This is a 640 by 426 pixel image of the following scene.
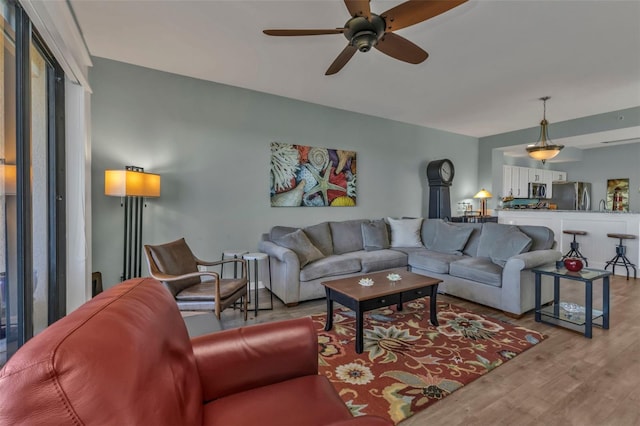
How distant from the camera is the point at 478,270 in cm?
341

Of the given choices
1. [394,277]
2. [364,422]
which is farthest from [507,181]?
[364,422]

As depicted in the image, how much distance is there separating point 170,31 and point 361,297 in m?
2.85

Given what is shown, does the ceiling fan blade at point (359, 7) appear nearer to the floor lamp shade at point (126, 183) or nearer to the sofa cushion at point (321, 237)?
the floor lamp shade at point (126, 183)

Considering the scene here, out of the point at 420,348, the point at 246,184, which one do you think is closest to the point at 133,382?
the point at 420,348

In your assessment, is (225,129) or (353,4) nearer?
(353,4)

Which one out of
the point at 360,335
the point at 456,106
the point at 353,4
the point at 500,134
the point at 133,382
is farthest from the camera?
the point at 500,134

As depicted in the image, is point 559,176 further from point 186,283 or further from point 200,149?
point 186,283

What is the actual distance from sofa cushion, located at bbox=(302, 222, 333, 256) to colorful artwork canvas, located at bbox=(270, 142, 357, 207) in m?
0.46

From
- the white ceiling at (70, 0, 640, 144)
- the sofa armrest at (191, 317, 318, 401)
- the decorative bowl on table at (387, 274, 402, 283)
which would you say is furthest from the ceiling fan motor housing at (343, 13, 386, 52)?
the decorative bowl on table at (387, 274, 402, 283)

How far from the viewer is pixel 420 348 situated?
97.0 inches

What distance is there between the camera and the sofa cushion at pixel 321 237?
4.22 meters

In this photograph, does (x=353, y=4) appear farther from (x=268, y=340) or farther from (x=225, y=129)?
(x=225, y=129)

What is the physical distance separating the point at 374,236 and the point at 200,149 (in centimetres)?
269

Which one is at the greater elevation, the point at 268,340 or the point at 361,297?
the point at 268,340
